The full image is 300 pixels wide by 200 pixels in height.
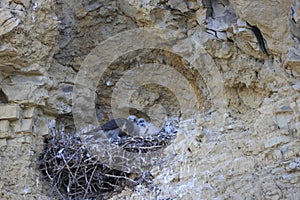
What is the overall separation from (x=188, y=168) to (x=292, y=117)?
971 mm

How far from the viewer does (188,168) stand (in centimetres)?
430

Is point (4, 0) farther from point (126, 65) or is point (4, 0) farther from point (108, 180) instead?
point (108, 180)

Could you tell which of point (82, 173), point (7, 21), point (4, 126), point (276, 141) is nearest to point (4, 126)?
point (4, 126)

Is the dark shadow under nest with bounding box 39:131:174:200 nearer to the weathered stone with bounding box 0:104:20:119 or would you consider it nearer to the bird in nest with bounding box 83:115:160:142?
the bird in nest with bounding box 83:115:160:142

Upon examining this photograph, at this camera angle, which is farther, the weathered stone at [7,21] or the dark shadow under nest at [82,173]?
the dark shadow under nest at [82,173]

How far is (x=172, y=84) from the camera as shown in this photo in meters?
5.25

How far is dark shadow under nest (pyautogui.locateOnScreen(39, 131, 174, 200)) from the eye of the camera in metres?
4.62

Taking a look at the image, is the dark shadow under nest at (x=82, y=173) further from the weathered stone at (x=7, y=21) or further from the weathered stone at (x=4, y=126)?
the weathered stone at (x=7, y=21)

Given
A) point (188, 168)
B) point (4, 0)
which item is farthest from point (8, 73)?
point (188, 168)

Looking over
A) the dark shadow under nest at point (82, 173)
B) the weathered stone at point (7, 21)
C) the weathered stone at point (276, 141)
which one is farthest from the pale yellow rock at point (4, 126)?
the weathered stone at point (276, 141)

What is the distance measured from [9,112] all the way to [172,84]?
1.60 metres

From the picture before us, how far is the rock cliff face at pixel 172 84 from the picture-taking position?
12.8ft

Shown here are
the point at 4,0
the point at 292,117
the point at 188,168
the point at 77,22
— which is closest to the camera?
the point at 292,117

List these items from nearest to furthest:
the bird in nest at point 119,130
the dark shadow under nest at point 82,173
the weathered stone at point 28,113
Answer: the dark shadow under nest at point 82,173
the weathered stone at point 28,113
the bird in nest at point 119,130
